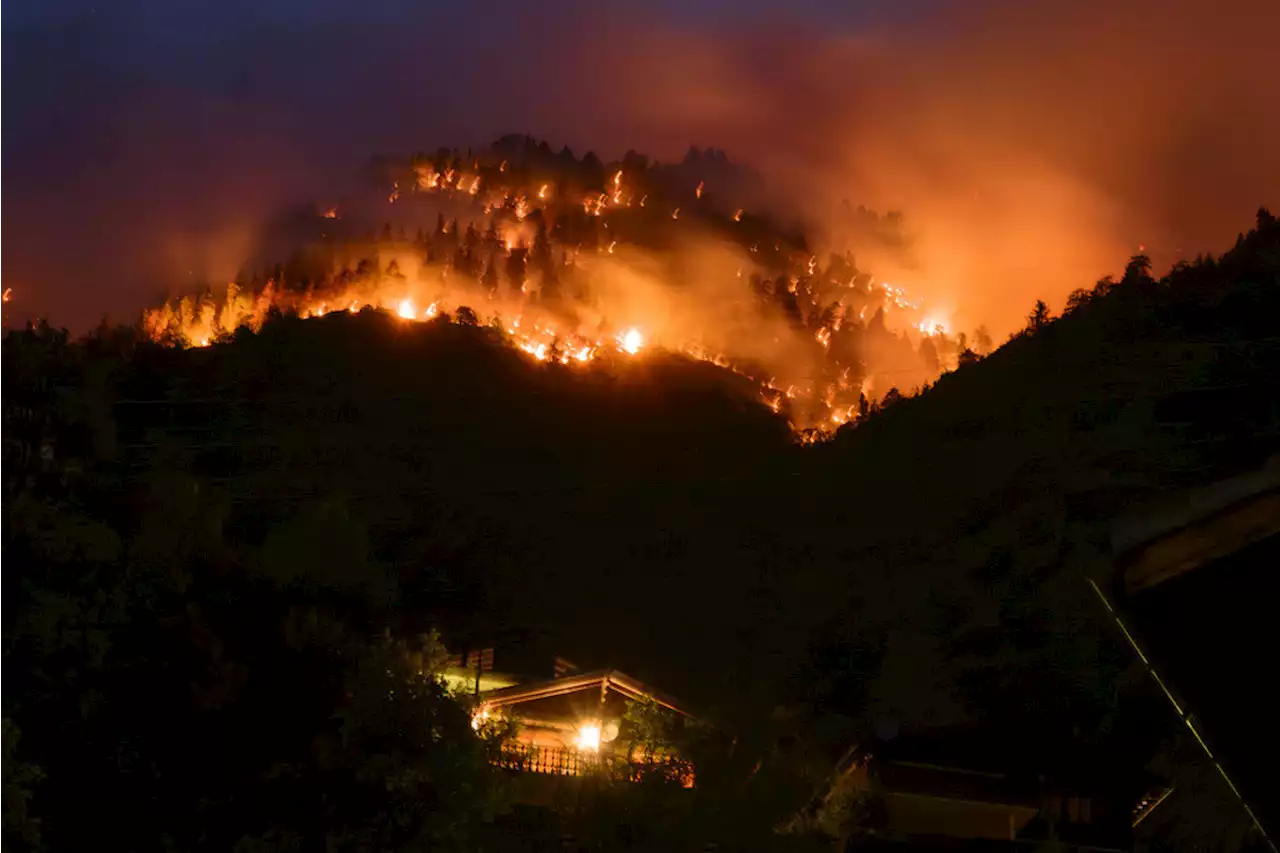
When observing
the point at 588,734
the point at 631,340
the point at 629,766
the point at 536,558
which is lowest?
the point at 629,766

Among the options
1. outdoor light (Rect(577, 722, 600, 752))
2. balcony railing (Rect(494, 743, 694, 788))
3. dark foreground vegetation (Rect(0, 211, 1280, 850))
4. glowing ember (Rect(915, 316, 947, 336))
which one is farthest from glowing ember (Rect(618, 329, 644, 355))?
balcony railing (Rect(494, 743, 694, 788))

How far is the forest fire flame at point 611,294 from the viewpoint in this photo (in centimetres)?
7050

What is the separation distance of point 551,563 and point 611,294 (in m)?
40.7

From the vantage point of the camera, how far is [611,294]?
275 feet

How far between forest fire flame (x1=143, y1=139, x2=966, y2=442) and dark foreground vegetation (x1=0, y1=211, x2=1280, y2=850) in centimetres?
722

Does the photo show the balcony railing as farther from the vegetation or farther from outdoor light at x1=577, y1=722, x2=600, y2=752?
outdoor light at x1=577, y1=722, x2=600, y2=752

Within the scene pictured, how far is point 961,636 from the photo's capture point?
29172mm

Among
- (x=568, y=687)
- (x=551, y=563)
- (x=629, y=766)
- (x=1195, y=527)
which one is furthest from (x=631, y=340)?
(x=1195, y=527)

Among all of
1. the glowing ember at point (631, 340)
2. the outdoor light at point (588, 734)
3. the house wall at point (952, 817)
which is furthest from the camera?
the glowing ember at point (631, 340)

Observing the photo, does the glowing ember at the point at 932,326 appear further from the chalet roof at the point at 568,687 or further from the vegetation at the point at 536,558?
the chalet roof at the point at 568,687

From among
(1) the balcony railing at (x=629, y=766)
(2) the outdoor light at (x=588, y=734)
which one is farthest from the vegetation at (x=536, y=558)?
(2) the outdoor light at (x=588, y=734)

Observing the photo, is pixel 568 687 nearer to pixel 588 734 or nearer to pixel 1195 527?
pixel 588 734

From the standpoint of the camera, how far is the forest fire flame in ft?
231

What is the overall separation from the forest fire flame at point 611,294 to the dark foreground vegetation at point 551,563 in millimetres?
7220
